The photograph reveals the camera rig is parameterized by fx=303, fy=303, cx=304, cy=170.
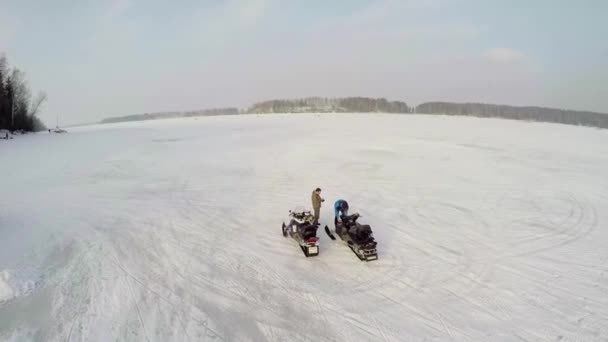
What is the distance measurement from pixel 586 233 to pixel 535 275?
15.0 feet

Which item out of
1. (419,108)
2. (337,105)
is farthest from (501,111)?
(337,105)

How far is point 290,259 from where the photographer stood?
8.00m

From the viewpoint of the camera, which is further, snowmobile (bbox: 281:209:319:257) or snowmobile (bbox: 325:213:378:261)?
snowmobile (bbox: 281:209:319:257)

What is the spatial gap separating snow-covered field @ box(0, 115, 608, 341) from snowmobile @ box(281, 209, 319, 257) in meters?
0.30

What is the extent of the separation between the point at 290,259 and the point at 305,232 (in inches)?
31.7

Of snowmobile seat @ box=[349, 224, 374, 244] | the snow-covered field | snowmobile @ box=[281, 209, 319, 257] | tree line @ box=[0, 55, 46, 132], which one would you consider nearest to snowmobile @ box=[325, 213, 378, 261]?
snowmobile seat @ box=[349, 224, 374, 244]

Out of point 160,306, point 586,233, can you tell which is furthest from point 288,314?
point 586,233

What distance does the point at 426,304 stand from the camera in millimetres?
6273

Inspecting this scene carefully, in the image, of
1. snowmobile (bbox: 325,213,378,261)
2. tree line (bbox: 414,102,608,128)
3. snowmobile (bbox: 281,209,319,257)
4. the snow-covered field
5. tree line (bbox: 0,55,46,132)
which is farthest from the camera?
tree line (bbox: 414,102,608,128)

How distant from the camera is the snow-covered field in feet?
18.3

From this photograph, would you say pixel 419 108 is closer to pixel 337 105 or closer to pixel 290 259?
pixel 337 105

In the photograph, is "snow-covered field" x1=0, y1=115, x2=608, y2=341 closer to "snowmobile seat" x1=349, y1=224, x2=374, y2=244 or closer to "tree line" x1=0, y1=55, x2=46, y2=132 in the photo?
"snowmobile seat" x1=349, y1=224, x2=374, y2=244

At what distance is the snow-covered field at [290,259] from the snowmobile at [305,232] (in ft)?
0.97

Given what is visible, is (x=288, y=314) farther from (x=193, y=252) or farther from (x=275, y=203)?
(x=275, y=203)
